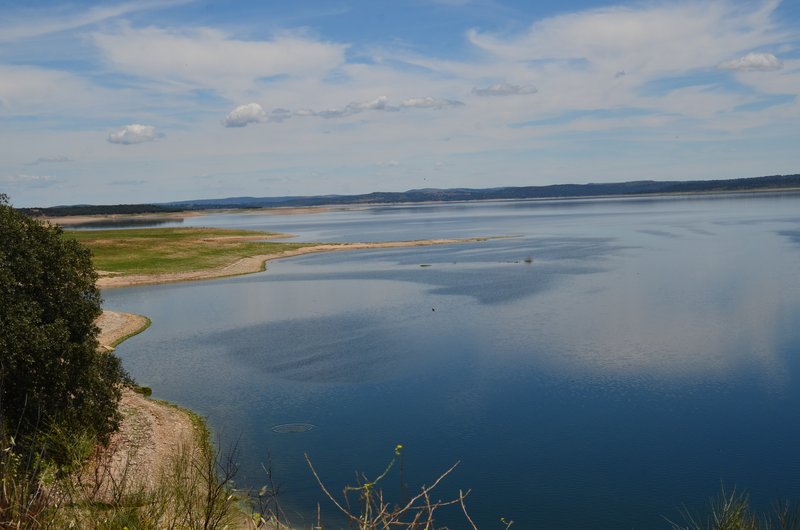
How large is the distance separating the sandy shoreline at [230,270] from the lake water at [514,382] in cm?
571

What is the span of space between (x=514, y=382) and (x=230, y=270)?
58021 mm

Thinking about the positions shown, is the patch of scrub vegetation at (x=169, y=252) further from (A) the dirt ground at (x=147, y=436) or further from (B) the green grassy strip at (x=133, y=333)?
(A) the dirt ground at (x=147, y=436)

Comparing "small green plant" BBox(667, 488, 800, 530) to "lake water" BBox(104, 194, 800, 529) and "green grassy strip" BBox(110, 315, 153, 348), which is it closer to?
"lake water" BBox(104, 194, 800, 529)

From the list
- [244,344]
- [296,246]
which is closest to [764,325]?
[244,344]

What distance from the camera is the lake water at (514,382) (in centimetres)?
2305

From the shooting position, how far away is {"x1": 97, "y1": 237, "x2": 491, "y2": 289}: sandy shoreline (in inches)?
2960

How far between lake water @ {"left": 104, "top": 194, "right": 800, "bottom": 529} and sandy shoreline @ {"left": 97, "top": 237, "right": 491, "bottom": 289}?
5.71m

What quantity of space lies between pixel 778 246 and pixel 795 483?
253ft

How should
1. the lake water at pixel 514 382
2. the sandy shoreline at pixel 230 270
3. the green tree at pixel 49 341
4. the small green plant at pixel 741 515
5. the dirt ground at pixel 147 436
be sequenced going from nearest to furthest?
1. the small green plant at pixel 741 515
2. the green tree at pixel 49 341
3. the lake water at pixel 514 382
4. the dirt ground at pixel 147 436
5. the sandy shoreline at pixel 230 270

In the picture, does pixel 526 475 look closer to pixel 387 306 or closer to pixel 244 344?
pixel 244 344

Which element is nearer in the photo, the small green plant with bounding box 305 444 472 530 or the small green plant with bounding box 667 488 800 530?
the small green plant with bounding box 305 444 472 530

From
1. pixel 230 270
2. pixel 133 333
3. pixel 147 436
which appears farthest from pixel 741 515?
pixel 230 270

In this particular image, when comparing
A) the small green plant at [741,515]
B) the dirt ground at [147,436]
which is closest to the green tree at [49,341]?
the dirt ground at [147,436]

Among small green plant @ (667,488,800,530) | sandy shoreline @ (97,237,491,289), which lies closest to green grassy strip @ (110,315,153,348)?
sandy shoreline @ (97,237,491,289)
